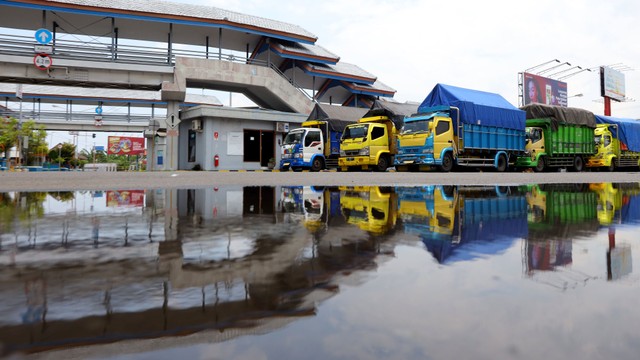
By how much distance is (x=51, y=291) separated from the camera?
1.93 meters

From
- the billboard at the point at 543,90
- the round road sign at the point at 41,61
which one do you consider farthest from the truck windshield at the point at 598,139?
the billboard at the point at 543,90

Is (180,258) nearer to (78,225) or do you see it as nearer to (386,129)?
(78,225)

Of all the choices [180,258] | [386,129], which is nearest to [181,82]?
[386,129]

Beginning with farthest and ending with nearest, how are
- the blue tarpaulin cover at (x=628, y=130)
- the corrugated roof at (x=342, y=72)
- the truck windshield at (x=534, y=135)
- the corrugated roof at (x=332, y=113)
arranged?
the corrugated roof at (x=342, y=72)
the blue tarpaulin cover at (x=628, y=130)
the corrugated roof at (x=332, y=113)
the truck windshield at (x=534, y=135)

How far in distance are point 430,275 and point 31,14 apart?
112 feet

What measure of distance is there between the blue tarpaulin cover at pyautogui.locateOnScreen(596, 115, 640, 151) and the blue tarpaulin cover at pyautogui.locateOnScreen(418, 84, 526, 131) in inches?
316

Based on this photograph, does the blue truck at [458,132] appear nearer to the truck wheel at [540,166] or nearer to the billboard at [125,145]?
the truck wheel at [540,166]

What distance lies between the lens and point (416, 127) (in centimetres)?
1870

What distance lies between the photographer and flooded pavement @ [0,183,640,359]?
4.74 feet

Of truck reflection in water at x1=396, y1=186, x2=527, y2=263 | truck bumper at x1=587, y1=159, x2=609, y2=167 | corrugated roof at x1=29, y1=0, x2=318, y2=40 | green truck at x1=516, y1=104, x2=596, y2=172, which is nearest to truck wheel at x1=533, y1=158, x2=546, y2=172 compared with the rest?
green truck at x1=516, y1=104, x2=596, y2=172

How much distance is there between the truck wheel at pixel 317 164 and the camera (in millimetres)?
22953

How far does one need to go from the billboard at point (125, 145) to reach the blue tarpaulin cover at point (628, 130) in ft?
254

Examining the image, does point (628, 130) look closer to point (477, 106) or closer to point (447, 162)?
point (477, 106)

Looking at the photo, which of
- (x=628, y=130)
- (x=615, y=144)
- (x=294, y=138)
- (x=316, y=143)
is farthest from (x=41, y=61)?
(x=628, y=130)
